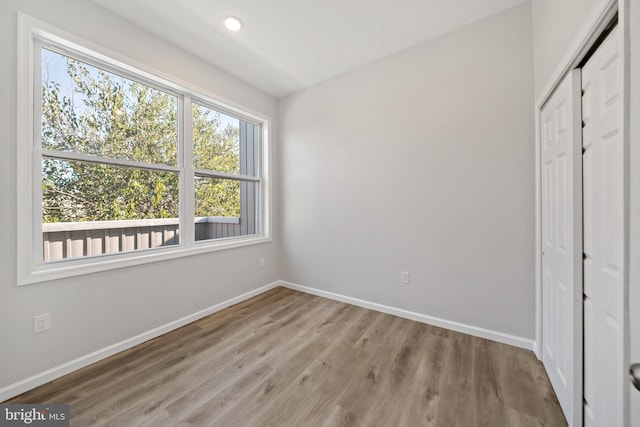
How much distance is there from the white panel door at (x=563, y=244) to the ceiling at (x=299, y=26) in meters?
1.26

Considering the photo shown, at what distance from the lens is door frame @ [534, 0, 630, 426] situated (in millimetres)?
736

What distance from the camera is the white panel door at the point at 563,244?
1.21 m

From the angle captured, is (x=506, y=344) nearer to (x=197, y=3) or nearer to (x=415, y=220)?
(x=415, y=220)

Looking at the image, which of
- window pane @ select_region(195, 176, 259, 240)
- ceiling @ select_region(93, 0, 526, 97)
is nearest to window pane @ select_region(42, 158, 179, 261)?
window pane @ select_region(195, 176, 259, 240)

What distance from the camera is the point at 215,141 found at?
288cm

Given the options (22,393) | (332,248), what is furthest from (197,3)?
(22,393)

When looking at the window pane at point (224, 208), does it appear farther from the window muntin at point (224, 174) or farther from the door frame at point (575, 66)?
the door frame at point (575, 66)

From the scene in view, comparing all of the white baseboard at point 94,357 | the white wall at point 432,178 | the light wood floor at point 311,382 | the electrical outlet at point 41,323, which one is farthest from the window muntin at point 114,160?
the white wall at point 432,178

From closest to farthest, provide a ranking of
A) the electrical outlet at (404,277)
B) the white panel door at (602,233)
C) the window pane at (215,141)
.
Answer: the white panel door at (602,233), the electrical outlet at (404,277), the window pane at (215,141)

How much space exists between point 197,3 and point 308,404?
3.03m

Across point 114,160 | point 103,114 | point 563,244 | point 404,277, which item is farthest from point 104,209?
point 563,244

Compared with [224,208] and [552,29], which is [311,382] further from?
[552,29]

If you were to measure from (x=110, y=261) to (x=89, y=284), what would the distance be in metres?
0.20

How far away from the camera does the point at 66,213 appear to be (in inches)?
71.2
